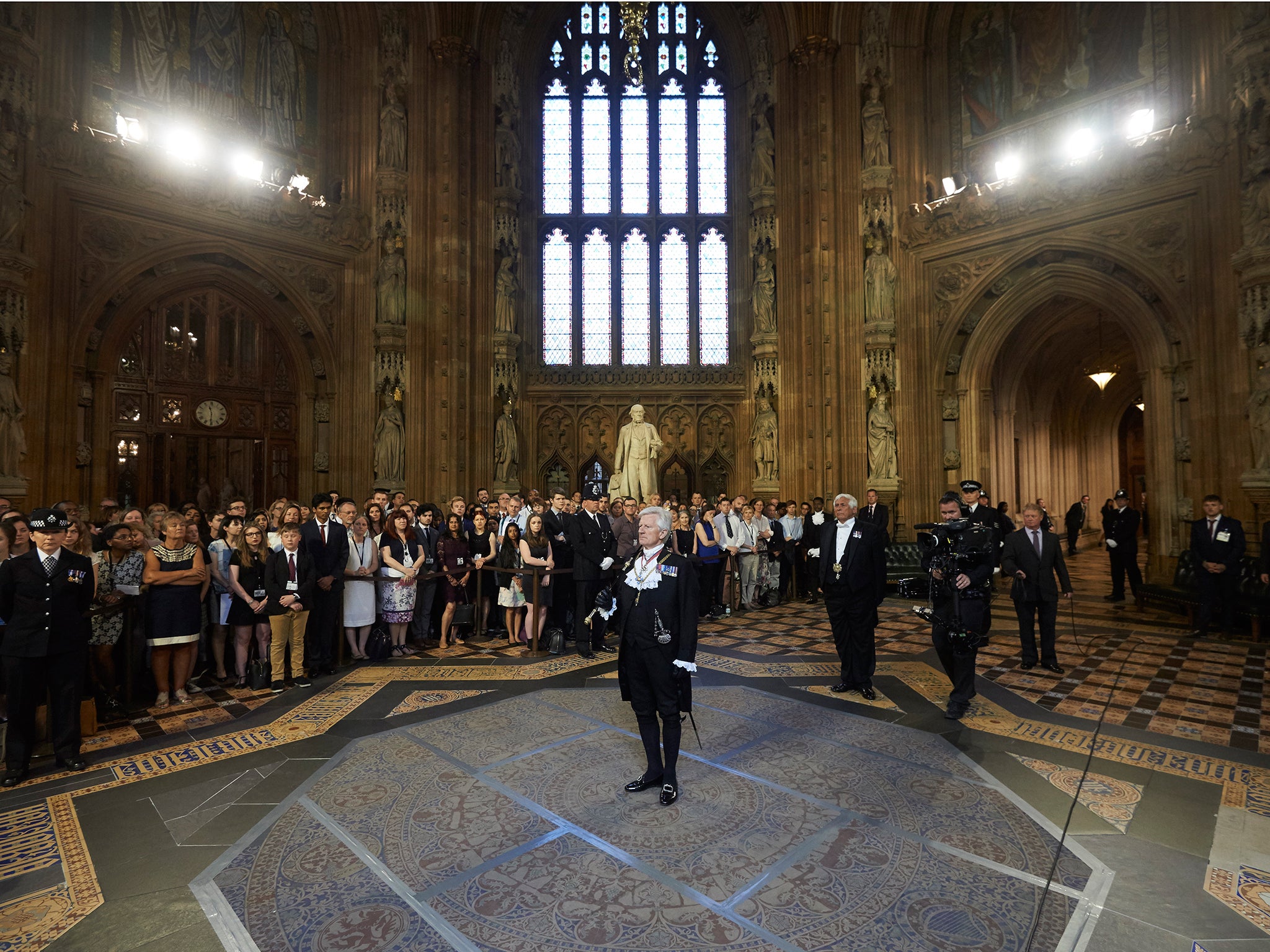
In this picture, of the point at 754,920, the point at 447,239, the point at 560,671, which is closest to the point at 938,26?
the point at 447,239

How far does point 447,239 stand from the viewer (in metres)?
15.4

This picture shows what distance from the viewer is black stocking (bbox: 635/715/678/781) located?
3969 millimetres

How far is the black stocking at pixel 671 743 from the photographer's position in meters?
3.90

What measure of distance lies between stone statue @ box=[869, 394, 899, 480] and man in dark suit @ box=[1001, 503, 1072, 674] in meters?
7.88

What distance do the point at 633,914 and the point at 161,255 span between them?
46.2 ft

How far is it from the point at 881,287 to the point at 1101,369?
617cm

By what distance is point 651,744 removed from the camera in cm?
399

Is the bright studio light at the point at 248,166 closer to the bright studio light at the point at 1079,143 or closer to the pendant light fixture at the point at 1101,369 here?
the bright studio light at the point at 1079,143

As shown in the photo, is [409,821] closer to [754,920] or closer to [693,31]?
[754,920]

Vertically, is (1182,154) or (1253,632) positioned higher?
(1182,154)

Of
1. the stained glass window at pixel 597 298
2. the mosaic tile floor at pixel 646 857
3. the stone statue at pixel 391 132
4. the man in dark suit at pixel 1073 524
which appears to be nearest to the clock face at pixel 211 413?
the stone statue at pixel 391 132

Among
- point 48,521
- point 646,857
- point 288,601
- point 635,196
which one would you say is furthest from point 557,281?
point 646,857

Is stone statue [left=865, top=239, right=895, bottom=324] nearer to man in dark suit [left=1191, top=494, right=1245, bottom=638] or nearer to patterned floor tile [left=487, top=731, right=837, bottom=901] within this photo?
man in dark suit [left=1191, top=494, right=1245, bottom=638]

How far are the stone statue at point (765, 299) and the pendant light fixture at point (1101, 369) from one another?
7.57 meters
